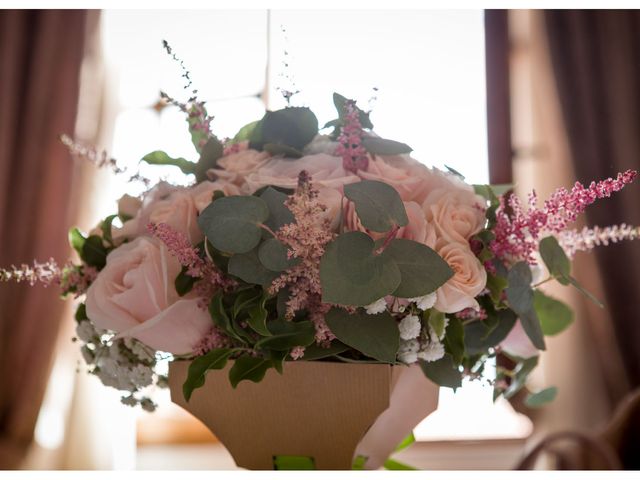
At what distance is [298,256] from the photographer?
0.53 m

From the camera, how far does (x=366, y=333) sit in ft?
1.79

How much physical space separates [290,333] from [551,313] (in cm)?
38

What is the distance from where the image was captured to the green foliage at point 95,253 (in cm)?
70

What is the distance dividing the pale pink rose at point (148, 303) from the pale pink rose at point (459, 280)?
201mm

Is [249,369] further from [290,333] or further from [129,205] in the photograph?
[129,205]

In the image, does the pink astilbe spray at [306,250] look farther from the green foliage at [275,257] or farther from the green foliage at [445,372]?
the green foliage at [445,372]

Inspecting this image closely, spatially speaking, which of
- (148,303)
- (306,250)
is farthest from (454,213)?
(148,303)

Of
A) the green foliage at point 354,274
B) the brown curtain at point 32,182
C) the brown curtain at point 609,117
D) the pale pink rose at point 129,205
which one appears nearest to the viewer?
the green foliage at point 354,274

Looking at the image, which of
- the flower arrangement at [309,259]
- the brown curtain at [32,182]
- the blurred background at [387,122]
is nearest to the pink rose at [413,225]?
the flower arrangement at [309,259]

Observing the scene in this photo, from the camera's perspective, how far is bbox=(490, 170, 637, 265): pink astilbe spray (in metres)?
0.53

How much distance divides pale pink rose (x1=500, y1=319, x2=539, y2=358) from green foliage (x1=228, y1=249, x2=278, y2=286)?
31 centimetres

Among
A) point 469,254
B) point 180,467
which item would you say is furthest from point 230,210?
point 180,467

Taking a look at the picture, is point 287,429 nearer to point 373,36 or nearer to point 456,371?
point 456,371

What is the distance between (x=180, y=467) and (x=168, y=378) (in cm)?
168
